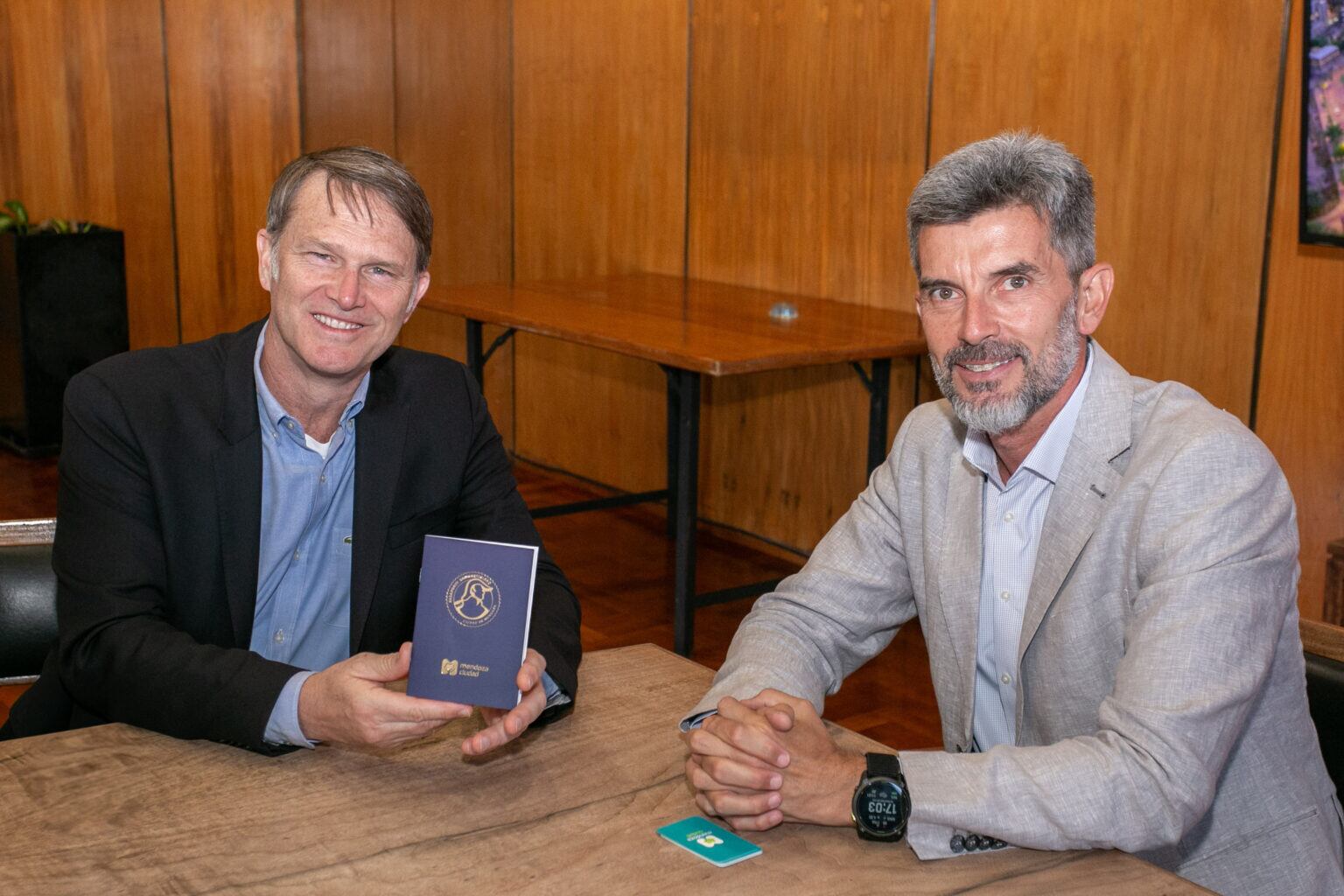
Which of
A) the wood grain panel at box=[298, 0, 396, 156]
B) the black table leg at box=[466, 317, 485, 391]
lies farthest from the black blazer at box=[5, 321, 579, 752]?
the wood grain panel at box=[298, 0, 396, 156]

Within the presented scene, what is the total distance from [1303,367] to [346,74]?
501 cm

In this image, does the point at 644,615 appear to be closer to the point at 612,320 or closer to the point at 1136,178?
the point at 612,320

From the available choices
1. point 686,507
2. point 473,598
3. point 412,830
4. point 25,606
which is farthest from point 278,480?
point 686,507

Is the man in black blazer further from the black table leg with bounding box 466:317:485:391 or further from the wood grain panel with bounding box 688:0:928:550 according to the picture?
the wood grain panel with bounding box 688:0:928:550

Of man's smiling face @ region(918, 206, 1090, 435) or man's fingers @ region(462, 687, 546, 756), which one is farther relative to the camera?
man's smiling face @ region(918, 206, 1090, 435)

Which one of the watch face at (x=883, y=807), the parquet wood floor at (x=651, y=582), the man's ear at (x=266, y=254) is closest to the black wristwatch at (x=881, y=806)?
the watch face at (x=883, y=807)

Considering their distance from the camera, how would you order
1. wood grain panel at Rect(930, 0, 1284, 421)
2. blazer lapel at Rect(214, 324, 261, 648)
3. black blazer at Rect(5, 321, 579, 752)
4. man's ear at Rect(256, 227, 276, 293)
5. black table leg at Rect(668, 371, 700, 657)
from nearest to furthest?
black blazer at Rect(5, 321, 579, 752) < blazer lapel at Rect(214, 324, 261, 648) < man's ear at Rect(256, 227, 276, 293) < wood grain panel at Rect(930, 0, 1284, 421) < black table leg at Rect(668, 371, 700, 657)

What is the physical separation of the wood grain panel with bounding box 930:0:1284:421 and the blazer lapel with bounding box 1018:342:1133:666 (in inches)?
86.0

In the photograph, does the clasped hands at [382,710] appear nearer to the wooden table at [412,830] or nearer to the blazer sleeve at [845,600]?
the wooden table at [412,830]

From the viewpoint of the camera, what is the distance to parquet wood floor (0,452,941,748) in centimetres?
401

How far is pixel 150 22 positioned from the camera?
7156 millimetres

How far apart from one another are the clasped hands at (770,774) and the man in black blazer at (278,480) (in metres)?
0.26

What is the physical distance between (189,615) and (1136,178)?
3036 mm

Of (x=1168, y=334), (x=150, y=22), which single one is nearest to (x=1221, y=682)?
(x=1168, y=334)
